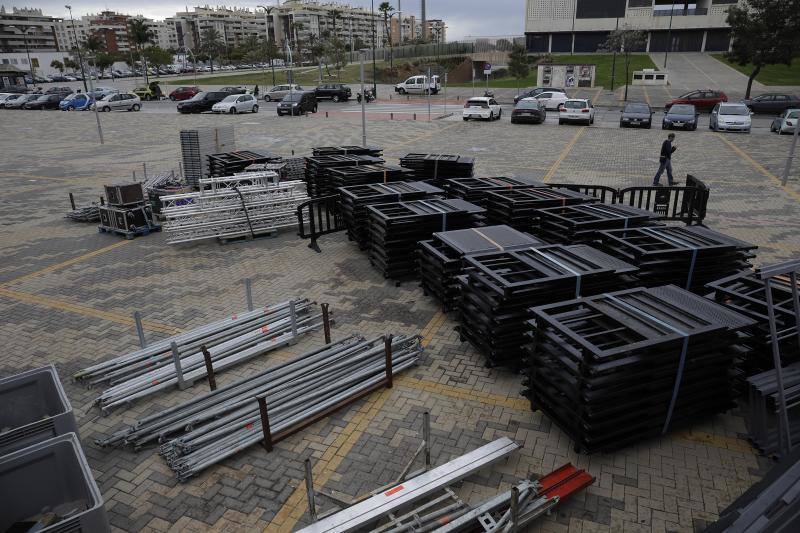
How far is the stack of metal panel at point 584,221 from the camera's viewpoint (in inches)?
357

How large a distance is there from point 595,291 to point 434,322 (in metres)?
2.40

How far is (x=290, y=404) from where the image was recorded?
6.03 m

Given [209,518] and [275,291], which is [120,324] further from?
[209,518]

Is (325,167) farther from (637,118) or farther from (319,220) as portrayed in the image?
(637,118)

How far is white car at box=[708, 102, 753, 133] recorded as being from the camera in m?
28.0

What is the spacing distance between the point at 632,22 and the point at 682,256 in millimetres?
86247

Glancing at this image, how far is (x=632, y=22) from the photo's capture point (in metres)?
80.4

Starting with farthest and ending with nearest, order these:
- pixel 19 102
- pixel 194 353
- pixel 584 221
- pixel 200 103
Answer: pixel 19 102, pixel 200 103, pixel 584 221, pixel 194 353

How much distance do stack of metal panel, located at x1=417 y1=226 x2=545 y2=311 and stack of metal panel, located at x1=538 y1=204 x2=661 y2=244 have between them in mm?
999

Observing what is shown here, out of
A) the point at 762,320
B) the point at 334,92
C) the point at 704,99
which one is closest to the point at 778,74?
the point at 704,99

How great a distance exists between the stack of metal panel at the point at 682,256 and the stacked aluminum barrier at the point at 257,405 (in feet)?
11.4

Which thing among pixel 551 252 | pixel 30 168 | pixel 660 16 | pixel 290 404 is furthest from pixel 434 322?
pixel 660 16

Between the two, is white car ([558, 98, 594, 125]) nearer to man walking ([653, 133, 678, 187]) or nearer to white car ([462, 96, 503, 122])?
white car ([462, 96, 503, 122])

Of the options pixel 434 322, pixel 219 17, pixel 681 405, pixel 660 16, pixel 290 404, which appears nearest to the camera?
pixel 681 405
